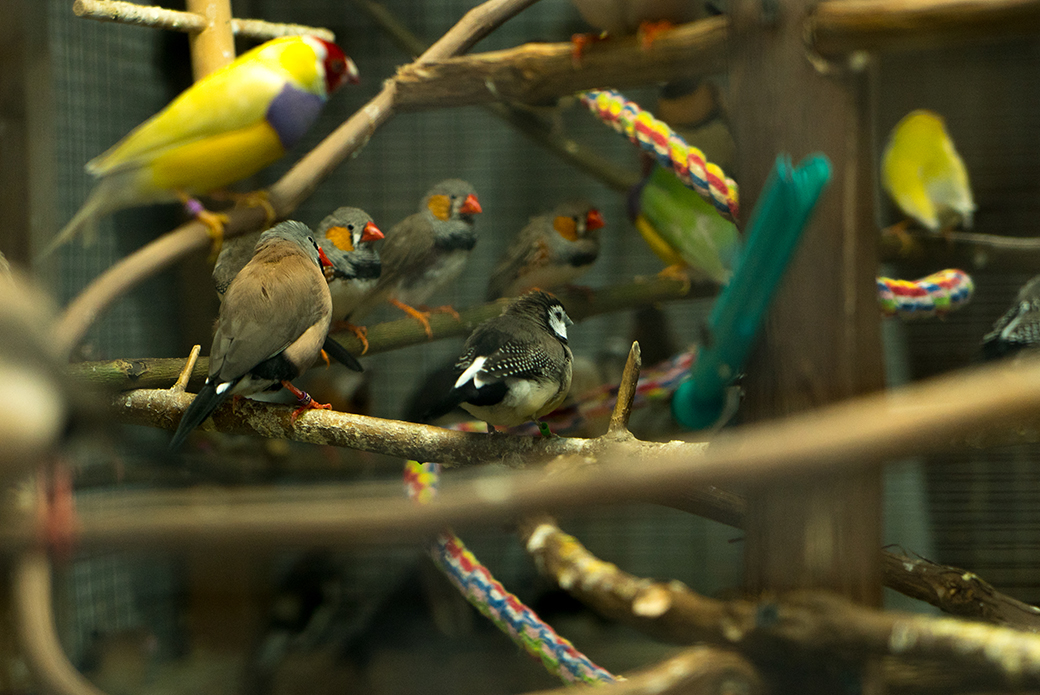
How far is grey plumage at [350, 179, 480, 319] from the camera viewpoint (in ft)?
3.27

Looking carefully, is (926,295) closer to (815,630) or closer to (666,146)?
(666,146)

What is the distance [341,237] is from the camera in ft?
2.98

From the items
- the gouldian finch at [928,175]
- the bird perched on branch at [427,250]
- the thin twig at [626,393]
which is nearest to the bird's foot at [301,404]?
the bird perched on branch at [427,250]

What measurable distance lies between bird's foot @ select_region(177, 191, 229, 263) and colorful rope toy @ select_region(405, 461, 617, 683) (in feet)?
1.24

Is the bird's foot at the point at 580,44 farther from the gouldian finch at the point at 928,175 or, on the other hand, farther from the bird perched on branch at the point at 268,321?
the gouldian finch at the point at 928,175

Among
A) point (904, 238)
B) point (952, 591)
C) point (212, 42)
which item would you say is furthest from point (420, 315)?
point (904, 238)

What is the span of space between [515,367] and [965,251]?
1.21 metres

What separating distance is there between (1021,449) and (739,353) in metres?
1.41

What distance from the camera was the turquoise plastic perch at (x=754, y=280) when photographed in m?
0.57

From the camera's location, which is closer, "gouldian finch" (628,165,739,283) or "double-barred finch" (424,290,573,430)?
"double-barred finch" (424,290,573,430)

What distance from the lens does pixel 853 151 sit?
0.65 m

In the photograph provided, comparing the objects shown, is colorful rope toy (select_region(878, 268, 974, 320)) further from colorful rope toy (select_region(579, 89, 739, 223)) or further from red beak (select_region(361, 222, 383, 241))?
red beak (select_region(361, 222, 383, 241))

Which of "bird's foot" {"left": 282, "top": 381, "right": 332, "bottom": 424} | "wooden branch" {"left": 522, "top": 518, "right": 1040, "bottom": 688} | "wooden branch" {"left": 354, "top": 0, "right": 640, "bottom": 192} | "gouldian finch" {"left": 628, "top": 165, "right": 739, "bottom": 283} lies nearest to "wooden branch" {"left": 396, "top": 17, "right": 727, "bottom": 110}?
"wooden branch" {"left": 354, "top": 0, "right": 640, "bottom": 192}

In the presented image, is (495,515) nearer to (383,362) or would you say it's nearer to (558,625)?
(383,362)
